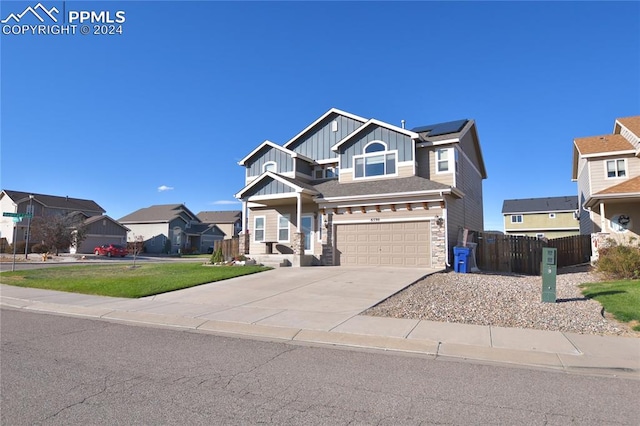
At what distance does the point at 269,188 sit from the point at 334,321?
13.4 metres

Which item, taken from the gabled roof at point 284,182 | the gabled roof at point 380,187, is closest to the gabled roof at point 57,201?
the gabled roof at point 284,182

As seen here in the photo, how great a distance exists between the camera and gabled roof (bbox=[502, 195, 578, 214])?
4768cm

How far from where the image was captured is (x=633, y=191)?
62.3ft

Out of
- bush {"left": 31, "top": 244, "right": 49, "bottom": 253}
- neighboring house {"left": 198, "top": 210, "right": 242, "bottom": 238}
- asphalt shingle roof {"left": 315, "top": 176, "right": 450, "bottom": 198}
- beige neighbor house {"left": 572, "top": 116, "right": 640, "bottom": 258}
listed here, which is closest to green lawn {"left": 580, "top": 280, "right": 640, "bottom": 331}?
asphalt shingle roof {"left": 315, "top": 176, "right": 450, "bottom": 198}

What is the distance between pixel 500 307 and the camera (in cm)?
955

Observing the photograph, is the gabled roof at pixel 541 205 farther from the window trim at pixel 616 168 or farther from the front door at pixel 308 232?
the front door at pixel 308 232

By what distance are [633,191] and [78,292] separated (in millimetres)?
24208

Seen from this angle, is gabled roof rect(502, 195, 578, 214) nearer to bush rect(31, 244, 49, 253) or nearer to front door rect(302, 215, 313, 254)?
front door rect(302, 215, 313, 254)

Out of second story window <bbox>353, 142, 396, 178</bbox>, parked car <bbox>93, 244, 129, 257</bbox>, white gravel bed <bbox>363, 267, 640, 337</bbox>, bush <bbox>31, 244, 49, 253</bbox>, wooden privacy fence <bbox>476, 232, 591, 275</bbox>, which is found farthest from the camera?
parked car <bbox>93, 244, 129, 257</bbox>

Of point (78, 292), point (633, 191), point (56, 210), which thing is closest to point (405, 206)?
point (633, 191)

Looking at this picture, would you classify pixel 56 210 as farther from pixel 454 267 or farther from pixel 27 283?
pixel 454 267

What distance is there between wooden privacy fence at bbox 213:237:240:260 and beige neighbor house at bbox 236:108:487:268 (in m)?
0.53

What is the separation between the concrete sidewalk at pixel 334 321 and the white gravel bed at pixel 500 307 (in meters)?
0.47

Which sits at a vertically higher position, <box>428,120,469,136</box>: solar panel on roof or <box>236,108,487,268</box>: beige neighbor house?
<box>428,120,469,136</box>: solar panel on roof
